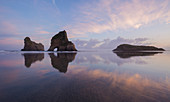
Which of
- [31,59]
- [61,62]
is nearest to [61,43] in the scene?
[31,59]

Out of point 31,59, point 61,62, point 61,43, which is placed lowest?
point 61,62

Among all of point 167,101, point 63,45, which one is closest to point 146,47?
point 63,45

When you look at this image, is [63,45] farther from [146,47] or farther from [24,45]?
[146,47]

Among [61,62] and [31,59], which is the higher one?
[31,59]

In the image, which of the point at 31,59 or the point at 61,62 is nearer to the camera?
the point at 61,62

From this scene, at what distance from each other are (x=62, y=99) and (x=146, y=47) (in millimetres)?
152333

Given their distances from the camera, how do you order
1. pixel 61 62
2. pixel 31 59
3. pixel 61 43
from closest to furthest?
pixel 61 62 < pixel 31 59 < pixel 61 43

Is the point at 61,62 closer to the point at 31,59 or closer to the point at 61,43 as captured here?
the point at 31,59

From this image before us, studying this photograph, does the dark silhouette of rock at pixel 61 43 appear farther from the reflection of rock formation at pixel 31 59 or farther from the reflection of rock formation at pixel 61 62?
the reflection of rock formation at pixel 61 62

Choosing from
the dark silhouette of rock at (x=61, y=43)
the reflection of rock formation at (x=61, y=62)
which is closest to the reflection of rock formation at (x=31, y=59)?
the reflection of rock formation at (x=61, y=62)

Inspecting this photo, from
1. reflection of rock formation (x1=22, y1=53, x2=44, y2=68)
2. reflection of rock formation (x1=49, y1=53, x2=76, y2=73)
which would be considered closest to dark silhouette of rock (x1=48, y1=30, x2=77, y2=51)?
reflection of rock formation (x1=22, y1=53, x2=44, y2=68)

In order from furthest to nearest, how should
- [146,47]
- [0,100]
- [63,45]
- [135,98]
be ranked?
1. [146,47]
2. [63,45]
3. [135,98]
4. [0,100]

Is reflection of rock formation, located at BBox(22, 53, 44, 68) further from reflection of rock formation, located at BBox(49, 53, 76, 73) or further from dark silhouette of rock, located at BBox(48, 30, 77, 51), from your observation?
dark silhouette of rock, located at BBox(48, 30, 77, 51)

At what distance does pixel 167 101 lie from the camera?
302cm
